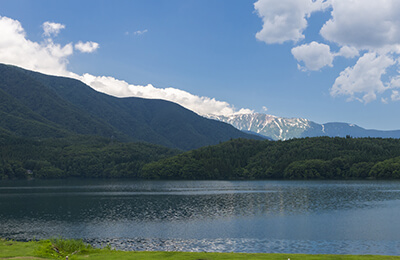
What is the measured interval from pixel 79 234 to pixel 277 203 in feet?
214

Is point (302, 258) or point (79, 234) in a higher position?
point (302, 258)

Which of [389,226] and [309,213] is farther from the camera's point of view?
[309,213]

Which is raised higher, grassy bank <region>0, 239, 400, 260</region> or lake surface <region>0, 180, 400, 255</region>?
grassy bank <region>0, 239, 400, 260</region>

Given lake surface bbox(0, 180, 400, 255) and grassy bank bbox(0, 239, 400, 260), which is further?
lake surface bbox(0, 180, 400, 255)

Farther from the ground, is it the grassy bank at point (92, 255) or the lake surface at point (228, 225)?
the grassy bank at point (92, 255)

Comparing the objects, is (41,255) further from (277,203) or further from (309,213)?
(277,203)

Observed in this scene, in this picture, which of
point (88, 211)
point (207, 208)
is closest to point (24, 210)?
point (88, 211)

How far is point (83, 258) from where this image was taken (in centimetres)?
3697

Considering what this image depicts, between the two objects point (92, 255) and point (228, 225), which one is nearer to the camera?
point (92, 255)

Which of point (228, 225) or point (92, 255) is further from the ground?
point (92, 255)

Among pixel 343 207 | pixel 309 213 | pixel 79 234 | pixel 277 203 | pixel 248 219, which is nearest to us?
pixel 79 234

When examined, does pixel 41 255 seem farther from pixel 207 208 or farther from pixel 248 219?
pixel 207 208

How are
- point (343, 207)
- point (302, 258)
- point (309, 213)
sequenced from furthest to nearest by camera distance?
point (343, 207)
point (309, 213)
point (302, 258)

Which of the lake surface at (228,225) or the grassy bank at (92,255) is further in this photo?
the lake surface at (228,225)
